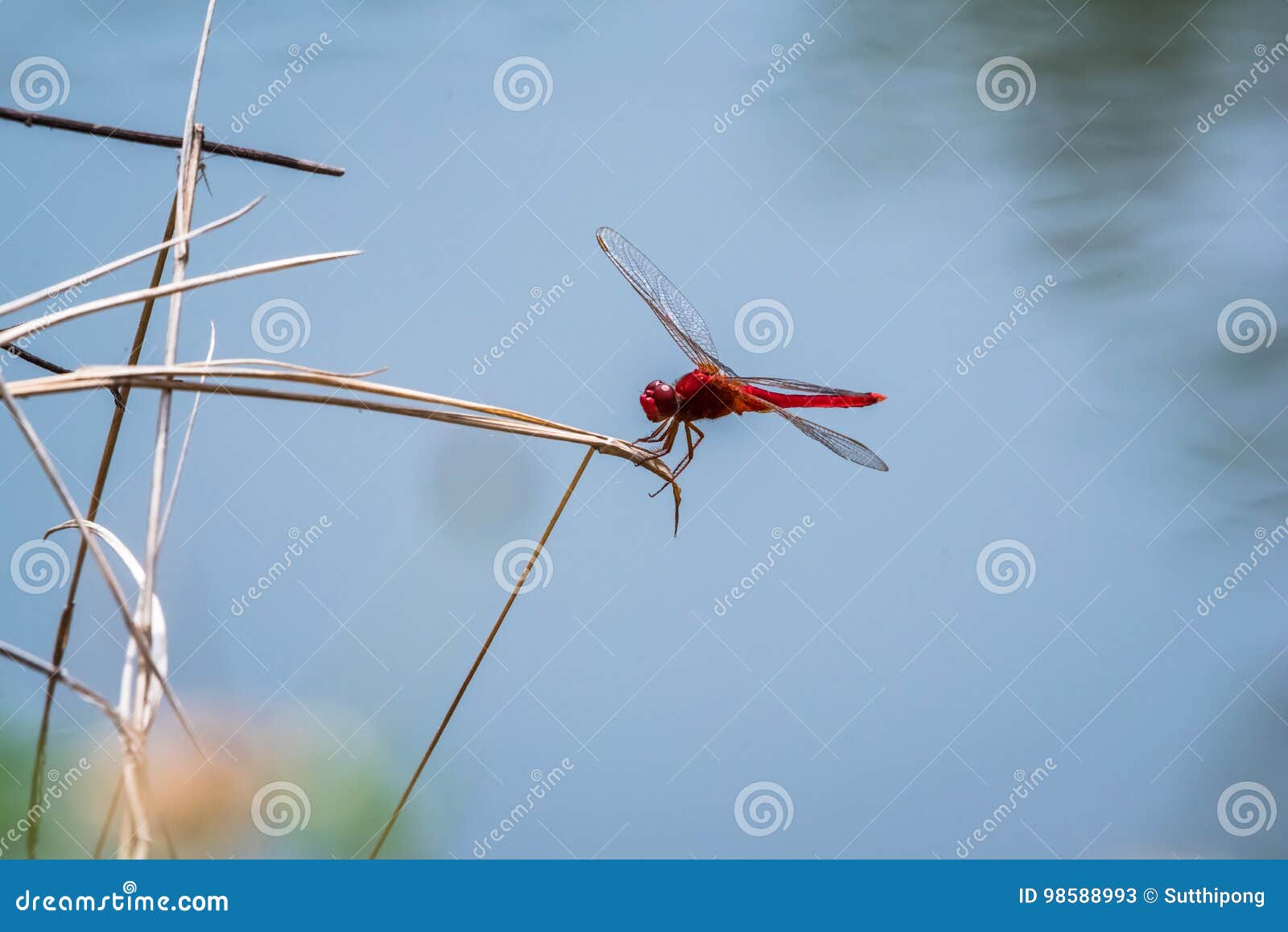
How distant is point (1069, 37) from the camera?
1.03m

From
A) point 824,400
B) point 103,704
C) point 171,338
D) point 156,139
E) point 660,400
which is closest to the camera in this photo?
point 103,704

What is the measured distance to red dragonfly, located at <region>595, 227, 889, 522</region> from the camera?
125 centimetres

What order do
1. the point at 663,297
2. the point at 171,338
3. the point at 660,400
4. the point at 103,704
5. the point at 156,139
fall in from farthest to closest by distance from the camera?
the point at 663,297, the point at 660,400, the point at 156,139, the point at 171,338, the point at 103,704

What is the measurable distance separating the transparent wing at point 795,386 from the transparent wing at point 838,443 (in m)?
0.03

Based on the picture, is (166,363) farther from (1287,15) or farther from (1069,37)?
(1287,15)

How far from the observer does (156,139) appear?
0.70 metres

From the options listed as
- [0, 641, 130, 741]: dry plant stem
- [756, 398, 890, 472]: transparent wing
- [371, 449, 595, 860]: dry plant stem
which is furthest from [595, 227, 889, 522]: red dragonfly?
[0, 641, 130, 741]: dry plant stem

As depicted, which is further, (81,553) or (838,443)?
(838,443)

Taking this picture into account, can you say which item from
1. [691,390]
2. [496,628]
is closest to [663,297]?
[691,390]

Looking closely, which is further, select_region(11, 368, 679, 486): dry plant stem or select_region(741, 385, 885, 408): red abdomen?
select_region(741, 385, 885, 408): red abdomen

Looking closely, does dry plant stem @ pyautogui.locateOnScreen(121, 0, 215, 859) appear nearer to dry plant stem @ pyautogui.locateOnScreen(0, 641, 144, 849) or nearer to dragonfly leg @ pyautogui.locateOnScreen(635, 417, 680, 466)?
dry plant stem @ pyautogui.locateOnScreen(0, 641, 144, 849)

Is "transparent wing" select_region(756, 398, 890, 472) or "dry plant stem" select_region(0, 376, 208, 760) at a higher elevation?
"transparent wing" select_region(756, 398, 890, 472)

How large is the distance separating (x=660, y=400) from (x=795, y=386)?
23 centimetres

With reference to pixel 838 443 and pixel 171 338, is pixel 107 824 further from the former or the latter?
pixel 838 443
